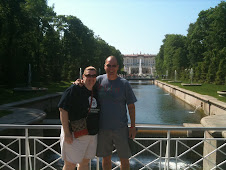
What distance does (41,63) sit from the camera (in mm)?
26625

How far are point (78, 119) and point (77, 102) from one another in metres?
0.20

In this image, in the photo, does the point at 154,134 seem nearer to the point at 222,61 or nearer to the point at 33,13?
the point at 222,61

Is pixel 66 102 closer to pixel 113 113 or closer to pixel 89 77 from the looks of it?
pixel 89 77

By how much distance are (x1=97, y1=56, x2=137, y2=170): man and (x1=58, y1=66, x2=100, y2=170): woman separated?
0.13 meters

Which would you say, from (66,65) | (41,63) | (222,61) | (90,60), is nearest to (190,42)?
(222,61)

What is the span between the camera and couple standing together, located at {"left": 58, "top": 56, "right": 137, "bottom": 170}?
2584mm

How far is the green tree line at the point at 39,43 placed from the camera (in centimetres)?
1800

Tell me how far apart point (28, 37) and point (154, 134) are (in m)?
17.9

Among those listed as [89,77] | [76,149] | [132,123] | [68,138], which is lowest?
[76,149]

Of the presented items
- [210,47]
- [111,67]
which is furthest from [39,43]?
[111,67]

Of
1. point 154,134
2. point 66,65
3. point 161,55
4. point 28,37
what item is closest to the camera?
point 154,134

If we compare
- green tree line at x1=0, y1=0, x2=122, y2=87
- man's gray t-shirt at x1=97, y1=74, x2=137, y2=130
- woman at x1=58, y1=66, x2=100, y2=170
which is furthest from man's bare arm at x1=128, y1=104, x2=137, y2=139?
green tree line at x1=0, y1=0, x2=122, y2=87

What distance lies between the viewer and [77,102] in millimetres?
2572

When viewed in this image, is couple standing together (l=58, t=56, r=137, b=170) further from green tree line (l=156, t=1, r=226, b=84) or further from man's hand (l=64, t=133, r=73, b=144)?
green tree line (l=156, t=1, r=226, b=84)
